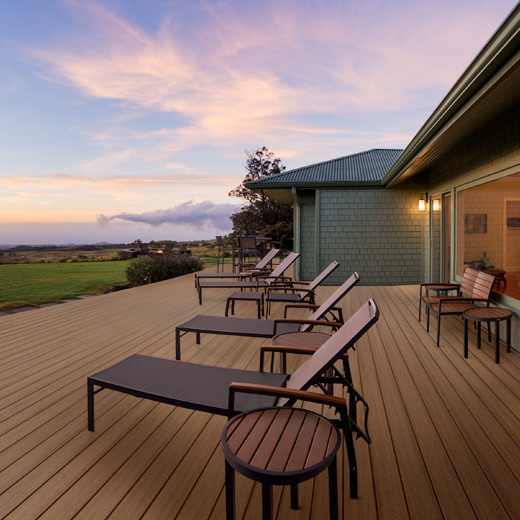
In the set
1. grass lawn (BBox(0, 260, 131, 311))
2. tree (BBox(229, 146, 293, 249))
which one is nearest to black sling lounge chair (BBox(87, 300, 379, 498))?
grass lawn (BBox(0, 260, 131, 311))

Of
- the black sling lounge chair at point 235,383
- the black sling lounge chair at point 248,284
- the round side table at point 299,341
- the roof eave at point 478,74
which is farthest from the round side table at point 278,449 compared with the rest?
the black sling lounge chair at point 248,284

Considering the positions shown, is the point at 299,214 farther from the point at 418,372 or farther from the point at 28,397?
the point at 28,397

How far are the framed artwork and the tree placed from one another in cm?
1669

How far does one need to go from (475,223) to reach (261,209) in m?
20.1

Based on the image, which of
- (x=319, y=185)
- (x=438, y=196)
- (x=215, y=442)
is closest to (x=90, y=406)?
(x=215, y=442)

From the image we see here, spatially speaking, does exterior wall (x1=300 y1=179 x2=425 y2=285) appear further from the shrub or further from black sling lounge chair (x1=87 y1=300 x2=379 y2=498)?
black sling lounge chair (x1=87 y1=300 x2=379 y2=498)

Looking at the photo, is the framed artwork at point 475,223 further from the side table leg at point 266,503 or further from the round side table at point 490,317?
the side table leg at point 266,503

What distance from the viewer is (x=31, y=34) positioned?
9328 millimetres

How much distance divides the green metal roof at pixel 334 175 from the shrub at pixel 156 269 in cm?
380

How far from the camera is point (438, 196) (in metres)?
7.88

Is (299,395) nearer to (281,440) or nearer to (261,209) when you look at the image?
(281,440)

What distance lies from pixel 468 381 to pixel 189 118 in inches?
530

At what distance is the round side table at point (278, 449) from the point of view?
1.22m

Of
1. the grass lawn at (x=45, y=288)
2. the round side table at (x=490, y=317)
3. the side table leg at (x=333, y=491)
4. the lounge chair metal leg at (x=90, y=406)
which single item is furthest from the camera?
the grass lawn at (x=45, y=288)
